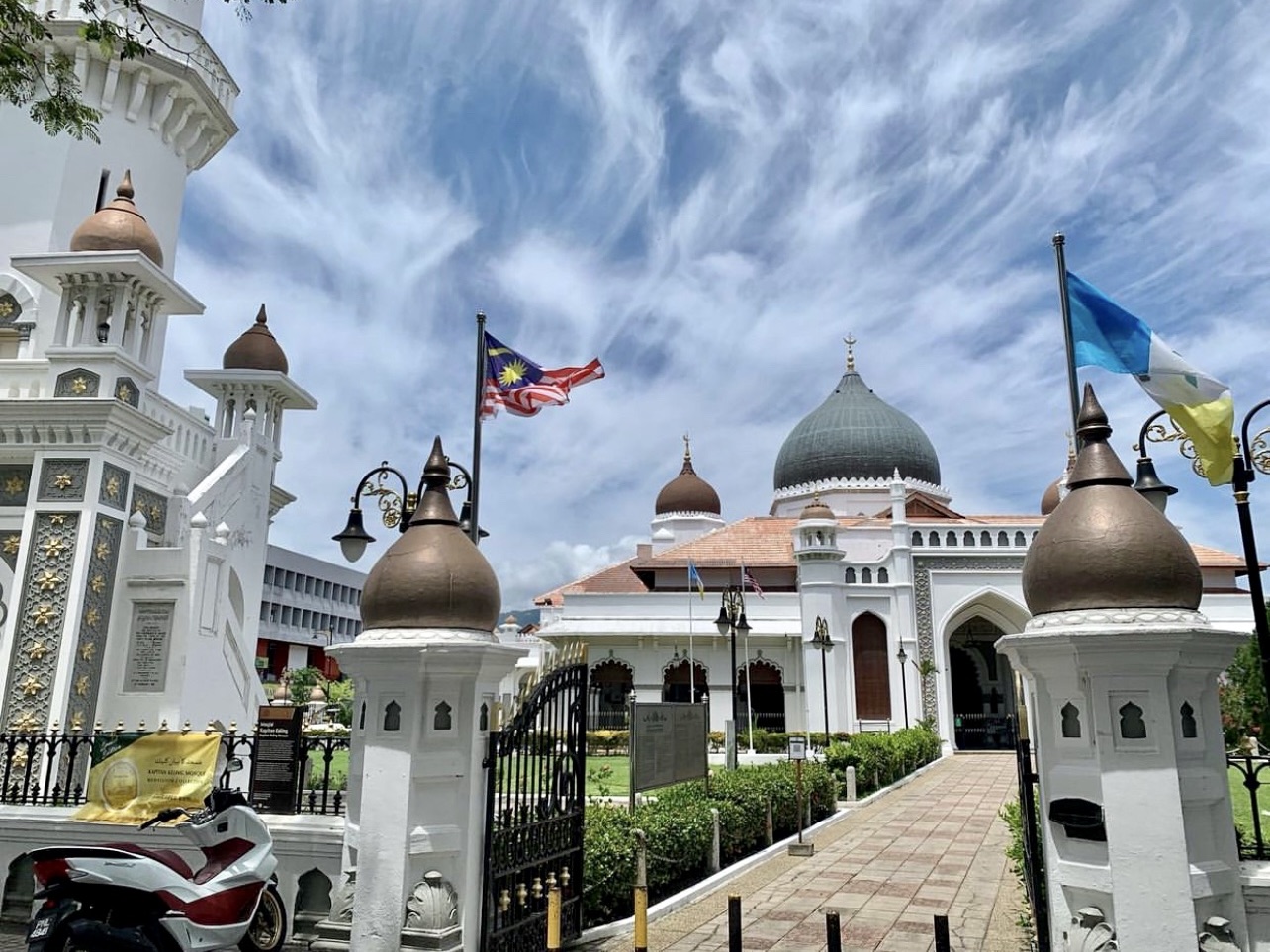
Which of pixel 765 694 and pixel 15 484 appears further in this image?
pixel 765 694

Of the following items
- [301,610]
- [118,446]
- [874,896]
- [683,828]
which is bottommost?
[874,896]

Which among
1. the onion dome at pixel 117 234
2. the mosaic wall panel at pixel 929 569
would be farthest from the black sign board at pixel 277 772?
the mosaic wall panel at pixel 929 569

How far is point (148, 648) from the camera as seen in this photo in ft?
47.3

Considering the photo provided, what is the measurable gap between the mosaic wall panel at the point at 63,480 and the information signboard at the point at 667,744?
9605 millimetres

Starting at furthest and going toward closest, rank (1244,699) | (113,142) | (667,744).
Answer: (1244,699), (113,142), (667,744)

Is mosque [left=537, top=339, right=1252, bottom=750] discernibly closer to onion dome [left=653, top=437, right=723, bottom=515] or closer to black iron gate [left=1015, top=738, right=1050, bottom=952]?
onion dome [left=653, top=437, right=723, bottom=515]

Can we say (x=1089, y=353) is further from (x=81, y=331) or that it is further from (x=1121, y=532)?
(x=81, y=331)

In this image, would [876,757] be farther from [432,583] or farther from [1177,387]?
[432,583]

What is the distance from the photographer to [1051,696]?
525 cm

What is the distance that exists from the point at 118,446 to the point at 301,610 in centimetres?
5611

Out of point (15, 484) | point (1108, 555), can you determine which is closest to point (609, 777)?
point (15, 484)

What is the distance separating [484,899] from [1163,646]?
4.42 m

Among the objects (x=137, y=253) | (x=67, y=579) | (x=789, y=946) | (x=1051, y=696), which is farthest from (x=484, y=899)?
(x=137, y=253)

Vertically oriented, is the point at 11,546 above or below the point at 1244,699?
above
